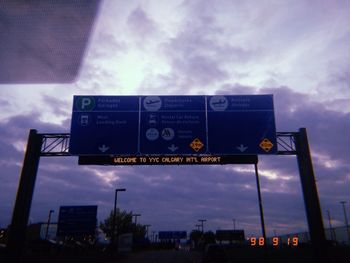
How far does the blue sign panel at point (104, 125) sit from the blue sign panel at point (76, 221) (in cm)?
1730

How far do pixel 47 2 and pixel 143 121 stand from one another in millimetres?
15012

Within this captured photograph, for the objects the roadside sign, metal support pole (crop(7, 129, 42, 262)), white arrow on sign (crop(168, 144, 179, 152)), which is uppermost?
the roadside sign

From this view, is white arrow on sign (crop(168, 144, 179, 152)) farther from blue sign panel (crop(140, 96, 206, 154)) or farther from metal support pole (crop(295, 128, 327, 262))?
metal support pole (crop(295, 128, 327, 262))

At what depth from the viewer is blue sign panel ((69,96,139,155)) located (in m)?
18.7

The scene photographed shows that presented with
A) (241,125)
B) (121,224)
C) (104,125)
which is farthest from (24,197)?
(121,224)

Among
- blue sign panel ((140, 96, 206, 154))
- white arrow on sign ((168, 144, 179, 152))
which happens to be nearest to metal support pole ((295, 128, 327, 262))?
→ blue sign panel ((140, 96, 206, 154))

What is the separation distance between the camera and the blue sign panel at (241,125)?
1875cm

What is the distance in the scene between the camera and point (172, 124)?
19.3 m

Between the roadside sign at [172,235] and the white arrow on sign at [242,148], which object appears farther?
the roadside sign at [172,235]

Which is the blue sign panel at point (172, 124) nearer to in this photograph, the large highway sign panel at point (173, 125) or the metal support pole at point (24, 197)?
the large highway sign panel at point (173, 125)

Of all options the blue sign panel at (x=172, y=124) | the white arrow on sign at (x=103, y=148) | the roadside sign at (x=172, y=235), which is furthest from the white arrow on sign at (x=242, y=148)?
the roadside sign at (x=172, y=235)

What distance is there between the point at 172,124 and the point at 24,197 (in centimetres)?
918

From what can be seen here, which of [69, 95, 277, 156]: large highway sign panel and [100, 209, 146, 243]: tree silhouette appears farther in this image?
[100, 209, 146, 243]: tree silhouette

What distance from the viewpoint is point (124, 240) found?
53156mm
